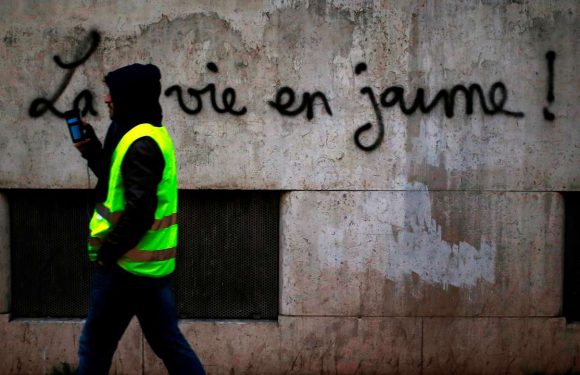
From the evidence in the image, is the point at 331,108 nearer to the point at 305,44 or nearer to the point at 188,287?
the point at 305,44

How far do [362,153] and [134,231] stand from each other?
2.09 meters

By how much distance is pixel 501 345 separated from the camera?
16.6 ft

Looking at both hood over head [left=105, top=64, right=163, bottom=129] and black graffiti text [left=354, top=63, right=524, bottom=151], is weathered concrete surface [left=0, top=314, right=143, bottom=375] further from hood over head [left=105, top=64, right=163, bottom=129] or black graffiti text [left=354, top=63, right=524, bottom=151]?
black graffiti text [left=354, top=63, right=524, bottom=151]

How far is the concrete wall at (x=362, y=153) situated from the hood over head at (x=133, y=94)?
4.80 feet

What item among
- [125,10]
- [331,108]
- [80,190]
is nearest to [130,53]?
[125,10]

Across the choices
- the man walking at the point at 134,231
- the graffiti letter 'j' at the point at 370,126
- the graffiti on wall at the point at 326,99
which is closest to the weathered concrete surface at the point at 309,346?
the graffiti letter 'j' at the point at 370,126

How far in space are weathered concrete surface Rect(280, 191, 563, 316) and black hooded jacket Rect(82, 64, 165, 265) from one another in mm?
1702

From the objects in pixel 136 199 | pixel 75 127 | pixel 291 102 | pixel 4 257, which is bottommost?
pixel 4 257

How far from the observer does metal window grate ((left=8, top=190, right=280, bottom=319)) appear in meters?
5.17

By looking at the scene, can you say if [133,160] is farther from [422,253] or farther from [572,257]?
[572,257]

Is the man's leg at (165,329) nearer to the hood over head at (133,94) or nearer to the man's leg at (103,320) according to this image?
the man's leg at (103,320)

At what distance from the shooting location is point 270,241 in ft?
17.0

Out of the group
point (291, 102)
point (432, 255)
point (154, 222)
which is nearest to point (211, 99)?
point (291, 102)

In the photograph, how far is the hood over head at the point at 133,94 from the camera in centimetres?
351
